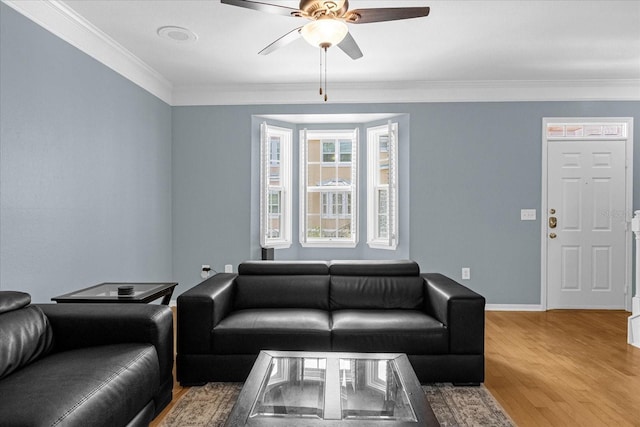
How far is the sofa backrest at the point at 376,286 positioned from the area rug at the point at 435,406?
2.23ft

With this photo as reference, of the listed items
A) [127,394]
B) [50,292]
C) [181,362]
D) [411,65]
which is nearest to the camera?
[127,394]

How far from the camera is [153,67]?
430 cm

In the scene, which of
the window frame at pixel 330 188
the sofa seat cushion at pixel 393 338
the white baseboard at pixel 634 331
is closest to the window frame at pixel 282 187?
the window frame at pixel 330 188

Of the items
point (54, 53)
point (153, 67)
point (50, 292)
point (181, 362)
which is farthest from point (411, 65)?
point (50, 292)

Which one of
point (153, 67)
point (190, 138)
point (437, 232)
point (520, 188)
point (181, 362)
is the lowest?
point (181, 362)

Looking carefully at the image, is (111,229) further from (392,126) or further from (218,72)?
(392,126)

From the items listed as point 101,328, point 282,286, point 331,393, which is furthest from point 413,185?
point 101,328

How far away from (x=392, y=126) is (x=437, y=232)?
1.38 meters

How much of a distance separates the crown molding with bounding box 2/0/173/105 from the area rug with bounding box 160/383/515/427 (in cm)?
264

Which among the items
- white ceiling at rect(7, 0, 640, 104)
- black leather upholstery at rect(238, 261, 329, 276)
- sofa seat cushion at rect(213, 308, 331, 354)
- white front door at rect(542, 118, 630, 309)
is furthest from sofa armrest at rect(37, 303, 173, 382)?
white front door at rect(542, 118, 630, 309)

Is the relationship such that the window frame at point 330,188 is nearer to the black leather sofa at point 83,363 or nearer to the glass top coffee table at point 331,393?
the black leather sofa at point 83,363

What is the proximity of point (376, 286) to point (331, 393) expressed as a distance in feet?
4.93

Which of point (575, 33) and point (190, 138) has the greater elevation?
point (575, 33)

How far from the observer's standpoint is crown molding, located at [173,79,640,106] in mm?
4703
